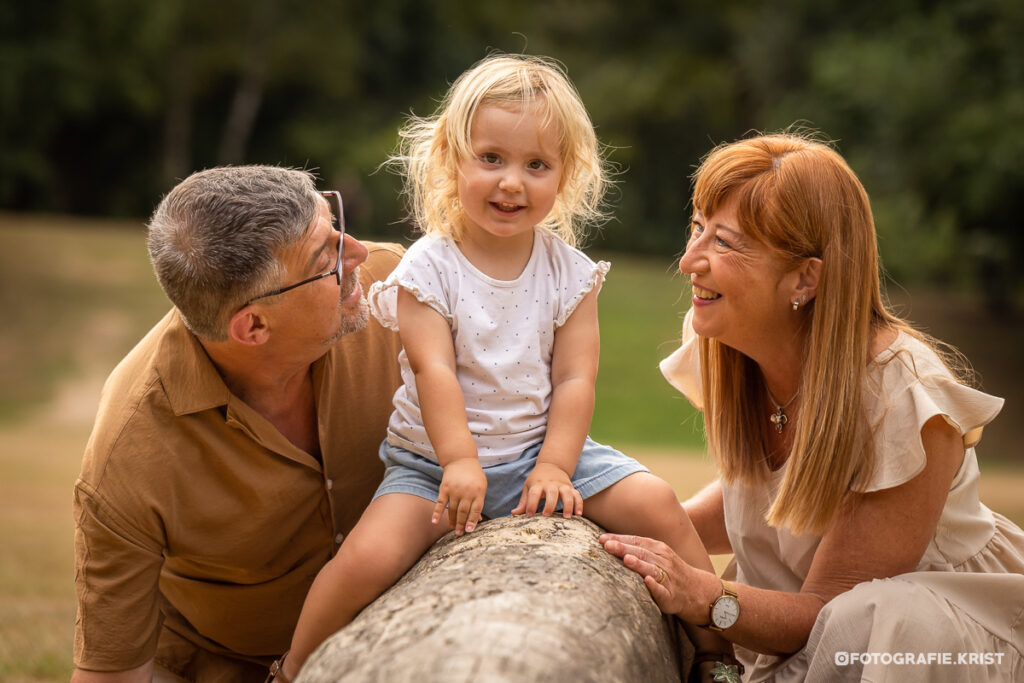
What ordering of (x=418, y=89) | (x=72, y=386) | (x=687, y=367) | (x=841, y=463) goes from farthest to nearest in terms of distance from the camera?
(x=418, y=89), (x=72, y=386), (x=687, y=367), (x=841, y=463)

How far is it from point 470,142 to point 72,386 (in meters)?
14.3

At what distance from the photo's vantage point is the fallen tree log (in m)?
2.00

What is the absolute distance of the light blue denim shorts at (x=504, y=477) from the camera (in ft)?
9.93

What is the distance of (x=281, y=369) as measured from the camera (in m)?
3.35

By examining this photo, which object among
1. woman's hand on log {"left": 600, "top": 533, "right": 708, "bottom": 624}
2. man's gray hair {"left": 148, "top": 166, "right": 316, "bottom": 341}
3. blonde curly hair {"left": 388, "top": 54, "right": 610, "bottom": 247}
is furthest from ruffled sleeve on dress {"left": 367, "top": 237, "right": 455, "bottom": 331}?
woman's hand on log {"left": 600, "top": 533, "right": 708, "bottom": 624}

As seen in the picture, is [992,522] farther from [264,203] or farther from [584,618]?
[264,203]

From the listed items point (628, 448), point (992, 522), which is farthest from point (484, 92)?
point (628, 448)

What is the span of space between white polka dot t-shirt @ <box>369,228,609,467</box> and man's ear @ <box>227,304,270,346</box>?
320 millimetres

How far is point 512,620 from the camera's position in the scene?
214 cm

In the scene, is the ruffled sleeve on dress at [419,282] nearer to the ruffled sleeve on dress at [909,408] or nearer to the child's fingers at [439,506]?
the child's fingers at [439,506]

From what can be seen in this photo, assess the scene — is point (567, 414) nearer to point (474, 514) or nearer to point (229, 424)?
point (474, 514)

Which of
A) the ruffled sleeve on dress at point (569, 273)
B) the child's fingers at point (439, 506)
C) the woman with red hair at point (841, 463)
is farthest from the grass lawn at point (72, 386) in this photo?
the woman with red hair at point (841, 463)

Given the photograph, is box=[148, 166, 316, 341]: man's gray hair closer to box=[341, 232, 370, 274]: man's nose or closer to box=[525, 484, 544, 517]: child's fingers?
box=[341, 232, 370, 274]: man's nose

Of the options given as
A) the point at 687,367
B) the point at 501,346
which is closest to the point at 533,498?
the point at 501,346
